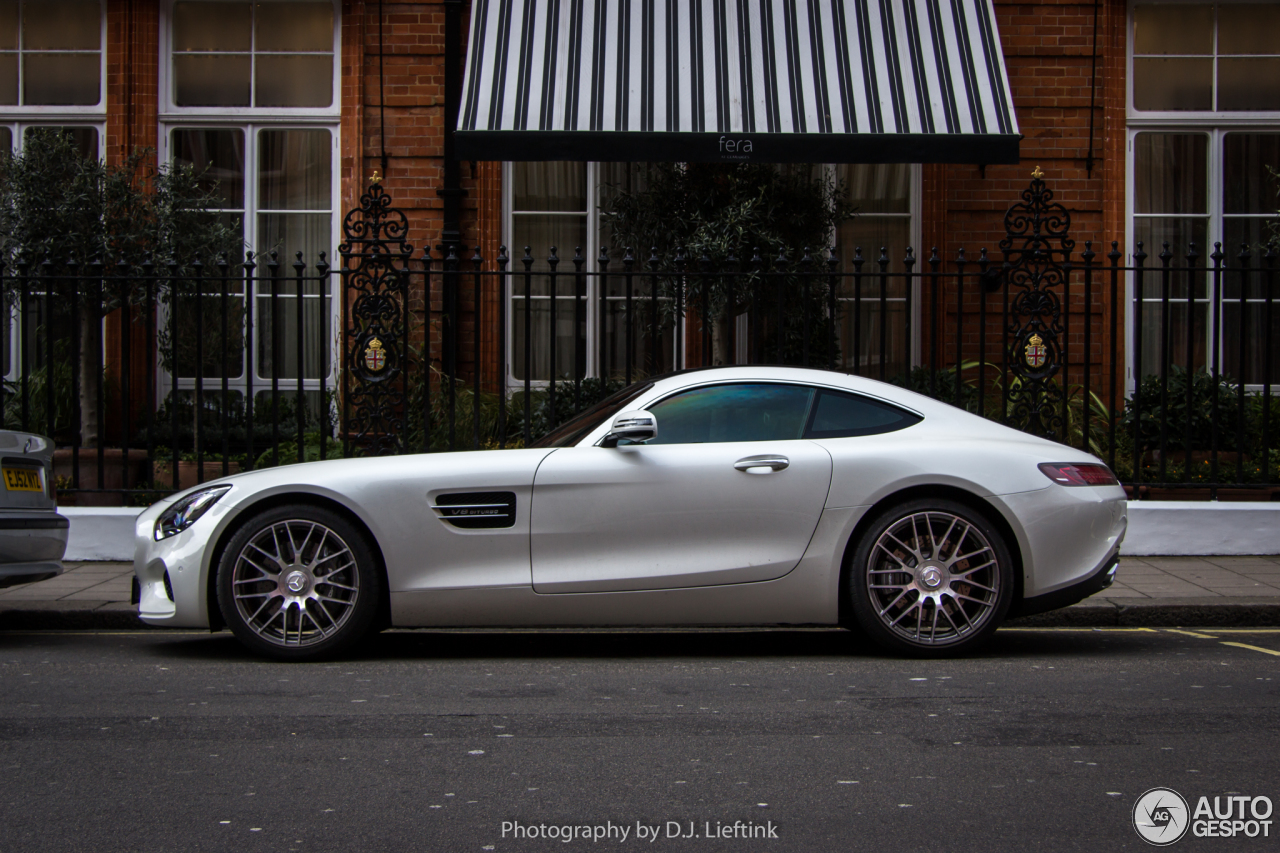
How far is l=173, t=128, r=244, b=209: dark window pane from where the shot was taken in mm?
12398

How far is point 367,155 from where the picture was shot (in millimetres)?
12172

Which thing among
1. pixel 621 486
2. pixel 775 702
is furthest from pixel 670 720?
pixel 621 486

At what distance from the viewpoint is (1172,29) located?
494 inches

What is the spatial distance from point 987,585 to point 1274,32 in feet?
31.1

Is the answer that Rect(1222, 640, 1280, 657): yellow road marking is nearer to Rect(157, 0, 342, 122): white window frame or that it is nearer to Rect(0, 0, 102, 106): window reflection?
Rect(157, 0, 342, 122): white window frame

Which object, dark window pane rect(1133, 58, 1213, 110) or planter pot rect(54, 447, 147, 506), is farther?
dark window pane rect(1133, 58, 1213, 110)

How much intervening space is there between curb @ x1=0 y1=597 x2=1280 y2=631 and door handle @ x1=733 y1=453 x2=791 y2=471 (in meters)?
2.14

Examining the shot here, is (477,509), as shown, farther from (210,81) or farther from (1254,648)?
(210,81)

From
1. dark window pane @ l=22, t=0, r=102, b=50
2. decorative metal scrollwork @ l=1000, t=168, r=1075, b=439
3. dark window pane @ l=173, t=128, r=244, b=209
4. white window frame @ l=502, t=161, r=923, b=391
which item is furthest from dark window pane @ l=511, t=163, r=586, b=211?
decorative metal scrollwork @ l=1000, t=168, r=1075, b=439

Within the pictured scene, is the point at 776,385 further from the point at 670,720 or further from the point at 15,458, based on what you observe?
the point at 15,458

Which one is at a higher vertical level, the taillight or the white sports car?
the taillight

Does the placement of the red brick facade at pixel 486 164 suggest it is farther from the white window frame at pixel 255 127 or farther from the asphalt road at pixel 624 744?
the asphalt road at pixel 624 744

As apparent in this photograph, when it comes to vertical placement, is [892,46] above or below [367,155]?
above

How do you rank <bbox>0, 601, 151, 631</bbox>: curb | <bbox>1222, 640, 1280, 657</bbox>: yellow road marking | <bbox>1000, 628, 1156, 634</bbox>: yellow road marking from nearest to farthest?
<bbox>1222, 640, 1280, 657</bbox>: yellow road marking → <bbox>1000, 628, 1156, 634</bbox>: yellow road marking → <bbox>0, 601, 151, 631</bbox>: curb
